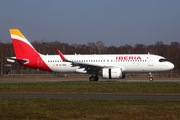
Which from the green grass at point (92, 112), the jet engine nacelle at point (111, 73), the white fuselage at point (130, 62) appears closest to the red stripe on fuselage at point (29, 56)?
the white fuselage at point (130, 62)

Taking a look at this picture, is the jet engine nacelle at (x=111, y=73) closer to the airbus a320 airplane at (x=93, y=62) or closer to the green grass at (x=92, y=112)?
the airbus a320 airplane at (x=93, y=62)

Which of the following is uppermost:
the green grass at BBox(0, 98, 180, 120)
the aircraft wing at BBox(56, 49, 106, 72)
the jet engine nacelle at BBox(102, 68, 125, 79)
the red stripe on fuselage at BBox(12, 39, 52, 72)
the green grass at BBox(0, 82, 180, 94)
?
the red stripe on fuselage at BBox(12, 39, 52, 72)

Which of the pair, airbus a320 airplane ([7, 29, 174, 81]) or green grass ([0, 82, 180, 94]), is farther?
airbus a320 airplane ([7, 29, 174, 81])

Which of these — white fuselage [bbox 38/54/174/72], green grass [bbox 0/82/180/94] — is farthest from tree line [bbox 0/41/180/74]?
green grass [bbox 0/82/180/94]

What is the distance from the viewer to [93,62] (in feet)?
138

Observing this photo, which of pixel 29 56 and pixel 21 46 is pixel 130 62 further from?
pixel 21 46

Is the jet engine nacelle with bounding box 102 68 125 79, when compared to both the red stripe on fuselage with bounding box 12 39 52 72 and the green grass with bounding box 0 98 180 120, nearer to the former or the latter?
the red stripe on fuselage with bounding box 12 39 52 72

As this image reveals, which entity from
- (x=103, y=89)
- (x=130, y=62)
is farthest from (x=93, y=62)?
(x=103, y=89)

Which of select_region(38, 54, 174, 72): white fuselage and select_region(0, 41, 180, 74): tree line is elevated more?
select_region(0, 41, 180, 74): tree line

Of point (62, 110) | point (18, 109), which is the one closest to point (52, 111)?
point (62, 110)

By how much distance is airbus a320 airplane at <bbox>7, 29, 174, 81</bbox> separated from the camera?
40.8m

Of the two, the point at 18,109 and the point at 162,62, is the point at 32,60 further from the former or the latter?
the point at 18,109

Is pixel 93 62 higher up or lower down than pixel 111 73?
higher up

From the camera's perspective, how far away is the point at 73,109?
1566 cm
